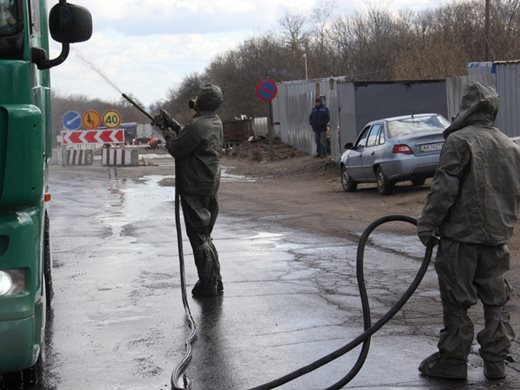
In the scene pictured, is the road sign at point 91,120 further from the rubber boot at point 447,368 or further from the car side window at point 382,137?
the rubber boot at point 447,368

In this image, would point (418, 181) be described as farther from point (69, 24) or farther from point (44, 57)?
point (44, 57)

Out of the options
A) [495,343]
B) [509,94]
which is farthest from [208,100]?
[509,94]

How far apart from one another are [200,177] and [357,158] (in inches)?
441

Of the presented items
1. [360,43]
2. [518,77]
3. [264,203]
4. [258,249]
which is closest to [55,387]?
[258,249]

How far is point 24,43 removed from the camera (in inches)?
179

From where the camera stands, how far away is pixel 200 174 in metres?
8.05

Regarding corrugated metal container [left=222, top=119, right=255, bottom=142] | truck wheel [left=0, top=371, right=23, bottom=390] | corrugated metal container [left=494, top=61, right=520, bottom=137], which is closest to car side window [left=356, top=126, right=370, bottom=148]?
corrugated metal container [left=494, top=61, right=520, bottom=137]

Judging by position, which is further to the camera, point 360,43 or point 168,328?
point 360,43

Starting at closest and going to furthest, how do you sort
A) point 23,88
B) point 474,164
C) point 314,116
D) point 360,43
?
point 23,88
point 474,164
point 314,116
point 360,43

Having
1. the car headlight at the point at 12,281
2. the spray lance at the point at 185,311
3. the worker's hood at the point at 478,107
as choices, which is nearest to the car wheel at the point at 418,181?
the spray lance at the point at 185,311

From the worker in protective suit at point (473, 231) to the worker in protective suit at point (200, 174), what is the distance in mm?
3046

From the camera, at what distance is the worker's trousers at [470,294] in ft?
17.6

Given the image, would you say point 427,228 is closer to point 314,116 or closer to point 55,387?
point 55,387

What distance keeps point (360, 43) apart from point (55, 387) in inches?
2589
